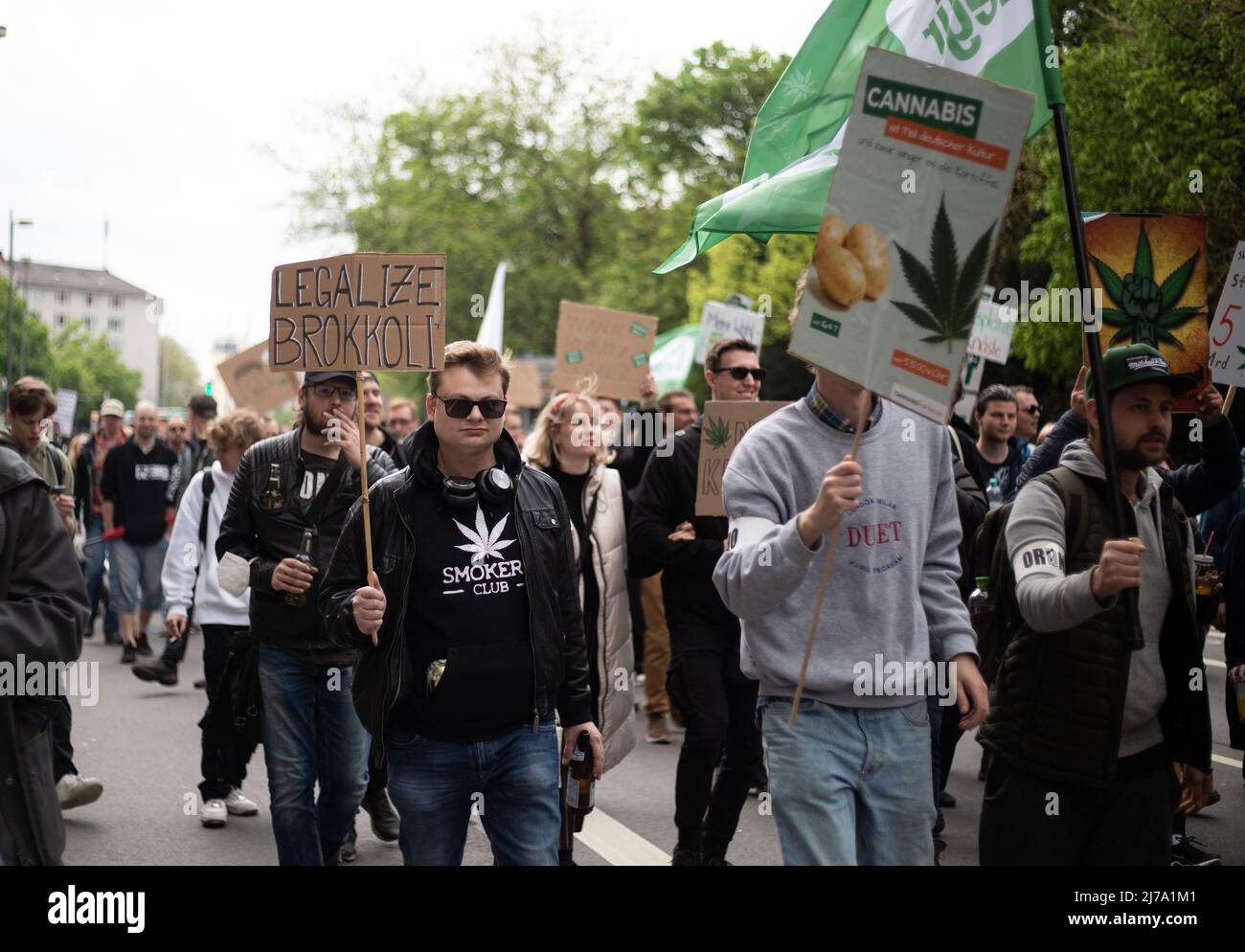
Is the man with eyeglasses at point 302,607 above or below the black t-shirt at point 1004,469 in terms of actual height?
below

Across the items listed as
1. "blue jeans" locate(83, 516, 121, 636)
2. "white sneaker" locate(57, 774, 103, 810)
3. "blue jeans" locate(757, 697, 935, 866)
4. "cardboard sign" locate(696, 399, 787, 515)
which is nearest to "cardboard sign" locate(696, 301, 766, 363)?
"blue jeans" locate(83, 516, 121, 636)

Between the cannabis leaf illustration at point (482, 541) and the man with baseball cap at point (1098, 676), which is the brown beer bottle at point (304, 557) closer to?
the cannabis leaf illustration at point (482, 541)

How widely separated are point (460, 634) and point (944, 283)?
1606 mm

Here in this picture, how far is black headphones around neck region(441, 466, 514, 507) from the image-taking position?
4.06 m

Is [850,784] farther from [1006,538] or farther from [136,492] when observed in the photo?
[136,492]

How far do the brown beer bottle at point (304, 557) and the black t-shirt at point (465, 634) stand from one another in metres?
1.49

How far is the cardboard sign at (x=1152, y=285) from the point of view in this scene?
5.59 meters

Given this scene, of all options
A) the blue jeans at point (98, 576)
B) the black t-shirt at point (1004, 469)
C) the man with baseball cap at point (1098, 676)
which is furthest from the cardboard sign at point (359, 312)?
the blue jeans at point (98, 576)

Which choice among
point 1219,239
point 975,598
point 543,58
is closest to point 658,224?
point 543,58

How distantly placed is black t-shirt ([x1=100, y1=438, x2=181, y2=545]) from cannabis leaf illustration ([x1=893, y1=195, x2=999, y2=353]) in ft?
35.7

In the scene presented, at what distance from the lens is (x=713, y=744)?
5.80m

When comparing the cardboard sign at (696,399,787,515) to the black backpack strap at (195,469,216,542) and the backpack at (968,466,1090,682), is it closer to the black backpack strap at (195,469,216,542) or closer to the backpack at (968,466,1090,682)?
the backpack at (968,466,1090,682)

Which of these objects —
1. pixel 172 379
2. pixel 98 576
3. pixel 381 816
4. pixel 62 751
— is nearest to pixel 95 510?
pixel 98 576
